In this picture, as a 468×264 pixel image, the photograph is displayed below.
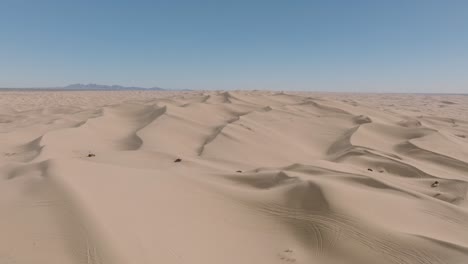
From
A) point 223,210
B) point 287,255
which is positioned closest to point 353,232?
point 287,255

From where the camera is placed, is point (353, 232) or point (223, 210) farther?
point (223, 210)

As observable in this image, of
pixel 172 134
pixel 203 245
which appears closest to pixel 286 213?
pixel 203 245

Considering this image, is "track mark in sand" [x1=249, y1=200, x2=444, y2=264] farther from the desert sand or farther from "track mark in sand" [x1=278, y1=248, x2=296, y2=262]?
"track mark in sand" [x1=278, y1=248, x2=296, y2=262]

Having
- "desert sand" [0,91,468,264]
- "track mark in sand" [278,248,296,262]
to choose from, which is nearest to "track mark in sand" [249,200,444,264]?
"desert sand" [0,91,468,264]

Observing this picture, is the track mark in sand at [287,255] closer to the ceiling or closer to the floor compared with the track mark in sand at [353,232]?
closer to the floor

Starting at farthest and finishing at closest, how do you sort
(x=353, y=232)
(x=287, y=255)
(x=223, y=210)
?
(x=223, y=210) < (x=353, y=232) < (x=287, y=255)

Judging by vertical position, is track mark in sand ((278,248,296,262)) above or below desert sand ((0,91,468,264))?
below

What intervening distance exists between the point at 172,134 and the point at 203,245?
157 inches

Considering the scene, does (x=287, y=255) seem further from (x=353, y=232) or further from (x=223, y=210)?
(x=223, y=210)

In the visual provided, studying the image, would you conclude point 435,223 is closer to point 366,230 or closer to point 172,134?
point 366,230

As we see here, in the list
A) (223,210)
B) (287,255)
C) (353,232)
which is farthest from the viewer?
(223,210)

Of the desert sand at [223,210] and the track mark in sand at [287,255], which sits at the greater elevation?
the desert sand at [223,210]

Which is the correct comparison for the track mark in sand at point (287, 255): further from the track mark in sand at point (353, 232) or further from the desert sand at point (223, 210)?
the track mark in sand at point (353, 232)

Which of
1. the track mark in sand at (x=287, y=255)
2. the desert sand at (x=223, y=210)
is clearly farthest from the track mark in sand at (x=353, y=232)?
the track mark in sand at (x=287, y=255)
